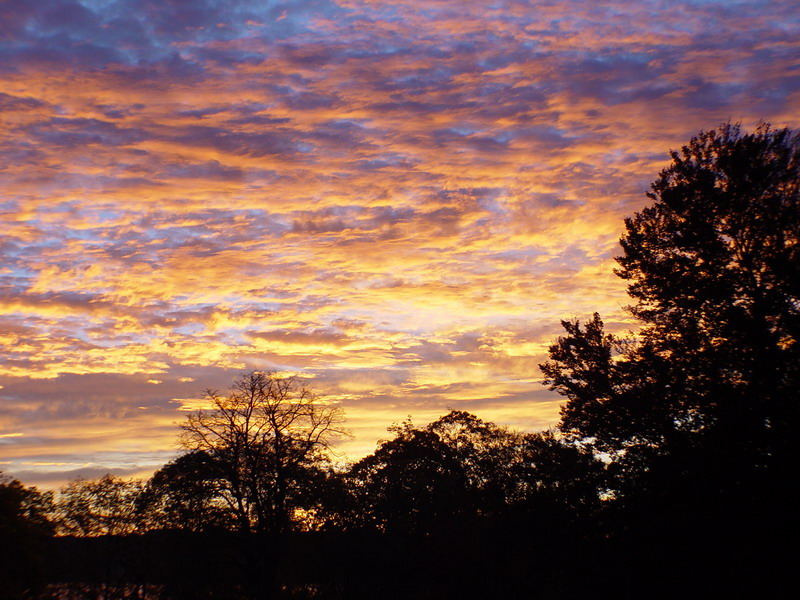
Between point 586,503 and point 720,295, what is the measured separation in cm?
1753

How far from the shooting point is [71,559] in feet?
147

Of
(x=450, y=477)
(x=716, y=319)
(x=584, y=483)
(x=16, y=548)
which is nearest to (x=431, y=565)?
(x=450, y=477)

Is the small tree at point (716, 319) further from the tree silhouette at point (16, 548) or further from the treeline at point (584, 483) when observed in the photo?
the tree silhouette at point (16, 548)

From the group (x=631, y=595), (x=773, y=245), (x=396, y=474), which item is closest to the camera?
(x=773, y=245)

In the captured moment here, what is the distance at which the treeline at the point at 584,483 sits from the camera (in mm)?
18656

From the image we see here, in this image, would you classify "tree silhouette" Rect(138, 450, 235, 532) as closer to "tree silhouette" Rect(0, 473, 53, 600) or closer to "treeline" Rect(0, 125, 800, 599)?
"treeline" Rect(0, 125, 800, 599)

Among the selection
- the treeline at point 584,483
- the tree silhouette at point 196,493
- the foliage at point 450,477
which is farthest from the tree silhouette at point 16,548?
the foliage at point 450,477

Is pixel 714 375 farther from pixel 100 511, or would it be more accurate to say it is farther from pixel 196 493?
pixel 100 511

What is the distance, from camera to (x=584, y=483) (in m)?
33.0

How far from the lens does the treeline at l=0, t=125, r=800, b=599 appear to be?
1866 cm

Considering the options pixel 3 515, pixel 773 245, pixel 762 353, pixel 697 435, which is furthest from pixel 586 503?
pixel 3 515

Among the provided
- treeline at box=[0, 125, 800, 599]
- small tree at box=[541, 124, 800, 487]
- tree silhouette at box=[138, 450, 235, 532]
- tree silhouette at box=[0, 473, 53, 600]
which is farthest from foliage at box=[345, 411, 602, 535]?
tree silhouette at box=[0, 473, 53, 600]

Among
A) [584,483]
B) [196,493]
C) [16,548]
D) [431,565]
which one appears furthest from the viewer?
[431,565]

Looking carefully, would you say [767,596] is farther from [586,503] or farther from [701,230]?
[586,503]
